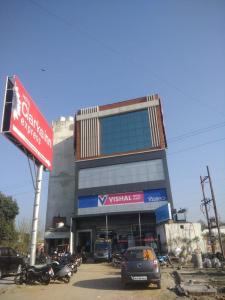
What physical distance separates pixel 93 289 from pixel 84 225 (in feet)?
95.4

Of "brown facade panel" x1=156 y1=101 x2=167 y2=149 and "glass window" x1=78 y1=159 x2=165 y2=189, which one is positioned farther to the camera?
"brown facade panel" x1=156 y1=101 x2=167 y2=149

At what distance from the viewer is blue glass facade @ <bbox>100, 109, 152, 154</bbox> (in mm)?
40500

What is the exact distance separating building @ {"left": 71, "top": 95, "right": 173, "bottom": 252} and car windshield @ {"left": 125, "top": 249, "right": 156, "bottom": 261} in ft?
69.5

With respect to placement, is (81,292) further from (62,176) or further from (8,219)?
(62,176)

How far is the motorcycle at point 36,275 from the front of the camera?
12.0 m

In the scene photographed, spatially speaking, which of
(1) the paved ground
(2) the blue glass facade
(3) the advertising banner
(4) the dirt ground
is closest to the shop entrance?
(3) the advertising banner

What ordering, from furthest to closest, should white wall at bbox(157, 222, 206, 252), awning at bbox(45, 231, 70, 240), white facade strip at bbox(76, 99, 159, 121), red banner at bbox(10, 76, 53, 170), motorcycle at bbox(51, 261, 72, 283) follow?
white facade strip at bbox(76, 99, 159, 121), awning at bbox(45, 231, 70, 240), white wall at bbox(157, 222, 206, 252), red banner at bbox(10, 76, 53, 170), motorcycle at bbox(51, 261, 72, 283)

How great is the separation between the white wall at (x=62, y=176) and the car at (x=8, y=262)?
28.3 m

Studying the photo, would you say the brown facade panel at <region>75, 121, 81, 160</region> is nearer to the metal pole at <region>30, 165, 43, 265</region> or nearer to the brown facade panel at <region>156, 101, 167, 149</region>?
the brown facade panel at <region>156, 101, 167, 149</region>

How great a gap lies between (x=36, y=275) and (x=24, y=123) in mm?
8430

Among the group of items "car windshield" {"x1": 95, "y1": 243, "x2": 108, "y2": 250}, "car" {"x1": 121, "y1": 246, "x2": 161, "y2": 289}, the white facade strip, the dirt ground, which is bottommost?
the dirt ground

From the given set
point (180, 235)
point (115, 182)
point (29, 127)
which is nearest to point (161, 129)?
point (115, 182)

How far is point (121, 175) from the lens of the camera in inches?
1501

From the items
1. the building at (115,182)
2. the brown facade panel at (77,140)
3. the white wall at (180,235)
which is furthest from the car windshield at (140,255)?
the brown facade panel at (77,140)
